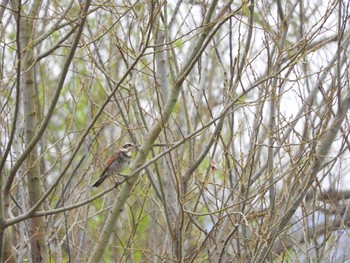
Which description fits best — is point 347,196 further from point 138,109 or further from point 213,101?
point 138,109

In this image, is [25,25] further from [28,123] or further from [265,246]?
[265,246]

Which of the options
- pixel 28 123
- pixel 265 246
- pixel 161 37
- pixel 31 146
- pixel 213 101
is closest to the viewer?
pixel 31 146

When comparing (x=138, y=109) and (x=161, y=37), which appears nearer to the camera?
(x=138, y=109)

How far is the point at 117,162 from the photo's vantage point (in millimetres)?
6051

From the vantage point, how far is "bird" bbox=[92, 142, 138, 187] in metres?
5.95

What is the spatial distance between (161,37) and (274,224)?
2.04m

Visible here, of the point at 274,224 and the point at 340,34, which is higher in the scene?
the point at 340,34

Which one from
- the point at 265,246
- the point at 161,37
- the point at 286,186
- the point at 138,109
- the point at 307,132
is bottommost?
the point at 265,246

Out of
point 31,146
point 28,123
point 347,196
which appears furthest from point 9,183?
point 347,196

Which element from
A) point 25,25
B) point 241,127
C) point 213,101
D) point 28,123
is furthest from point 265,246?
point 213,101

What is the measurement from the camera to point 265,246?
14.8ft

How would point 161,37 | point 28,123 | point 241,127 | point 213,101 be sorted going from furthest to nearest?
point 213,101, point 161,37, point 241,127, point 28,123

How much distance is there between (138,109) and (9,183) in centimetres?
141

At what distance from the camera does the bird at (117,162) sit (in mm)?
5945
